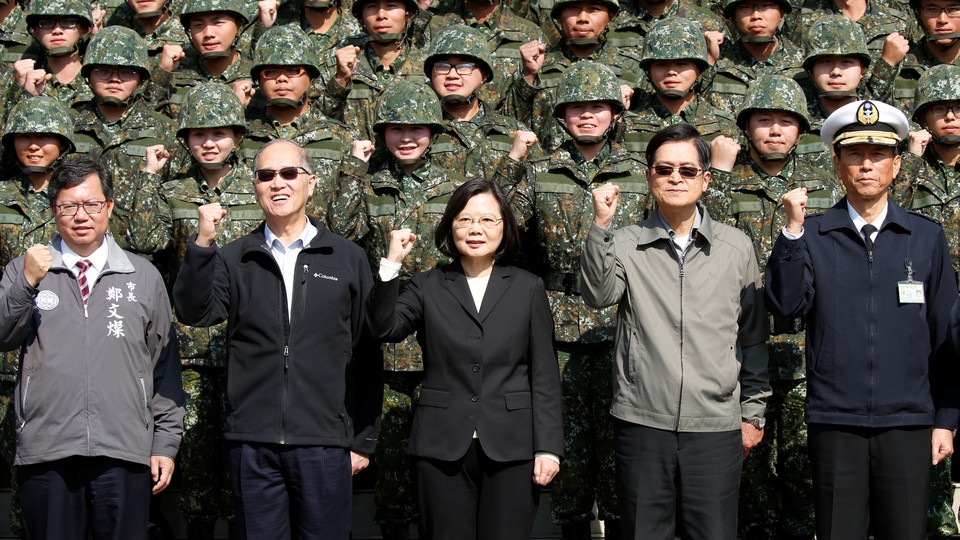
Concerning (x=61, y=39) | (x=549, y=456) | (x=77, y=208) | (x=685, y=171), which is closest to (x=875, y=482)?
(x=549, y=456)

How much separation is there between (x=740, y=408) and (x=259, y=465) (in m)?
1.91

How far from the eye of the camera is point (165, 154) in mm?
6867

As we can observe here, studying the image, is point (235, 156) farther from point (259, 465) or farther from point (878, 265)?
point (878, 265)

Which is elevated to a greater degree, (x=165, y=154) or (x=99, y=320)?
(x=165, y=154)

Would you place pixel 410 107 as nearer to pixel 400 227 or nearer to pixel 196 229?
pixel 400 227

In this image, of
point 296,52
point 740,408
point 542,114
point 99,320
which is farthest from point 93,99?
point 740,408

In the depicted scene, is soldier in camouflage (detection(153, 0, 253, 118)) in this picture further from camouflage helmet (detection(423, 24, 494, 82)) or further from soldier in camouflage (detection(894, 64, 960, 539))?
soldier in camouflage (detection(894, 64, 960, 539))

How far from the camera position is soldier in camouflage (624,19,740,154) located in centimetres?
760

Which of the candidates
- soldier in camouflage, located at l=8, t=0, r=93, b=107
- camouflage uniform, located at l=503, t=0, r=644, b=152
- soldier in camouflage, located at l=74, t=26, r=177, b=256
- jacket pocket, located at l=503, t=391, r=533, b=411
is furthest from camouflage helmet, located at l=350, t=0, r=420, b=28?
jacket pocket, located at l=503, t=391, r=533, b=411

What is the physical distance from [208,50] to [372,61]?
1089mm

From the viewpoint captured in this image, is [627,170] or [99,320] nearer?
[99,320]

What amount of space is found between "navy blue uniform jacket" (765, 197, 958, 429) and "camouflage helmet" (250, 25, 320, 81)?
3.50m

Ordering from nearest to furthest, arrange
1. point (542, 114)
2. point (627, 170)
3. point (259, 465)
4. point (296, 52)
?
point (259, 465), point (627, 170), point (296, 52), point (542, 114)

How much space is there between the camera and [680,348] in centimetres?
501
